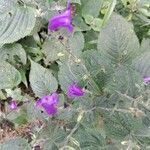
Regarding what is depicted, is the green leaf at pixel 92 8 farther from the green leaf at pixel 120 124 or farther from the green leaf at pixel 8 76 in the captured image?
the green leaf at pixel 120 124

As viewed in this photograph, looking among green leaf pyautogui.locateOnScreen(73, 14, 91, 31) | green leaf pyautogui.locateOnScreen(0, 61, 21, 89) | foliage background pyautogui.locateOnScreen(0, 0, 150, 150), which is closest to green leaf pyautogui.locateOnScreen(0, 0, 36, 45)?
foliage background pyautogui.locateOnScreen(0, 0, 150, 150)

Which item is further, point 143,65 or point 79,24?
point 79,24

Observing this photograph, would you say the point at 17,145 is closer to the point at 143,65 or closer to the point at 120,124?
the point at 120,124

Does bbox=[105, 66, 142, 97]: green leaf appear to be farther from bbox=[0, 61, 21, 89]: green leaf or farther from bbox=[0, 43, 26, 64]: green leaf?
bbox=[0, 43, 26, 64]: green leaf

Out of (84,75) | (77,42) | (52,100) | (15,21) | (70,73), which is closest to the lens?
(52,100)

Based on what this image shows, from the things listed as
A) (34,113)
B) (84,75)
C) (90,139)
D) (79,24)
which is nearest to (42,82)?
(34,113)

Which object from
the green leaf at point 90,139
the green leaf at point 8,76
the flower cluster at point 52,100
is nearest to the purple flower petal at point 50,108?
the flower cluster at point 52,100
